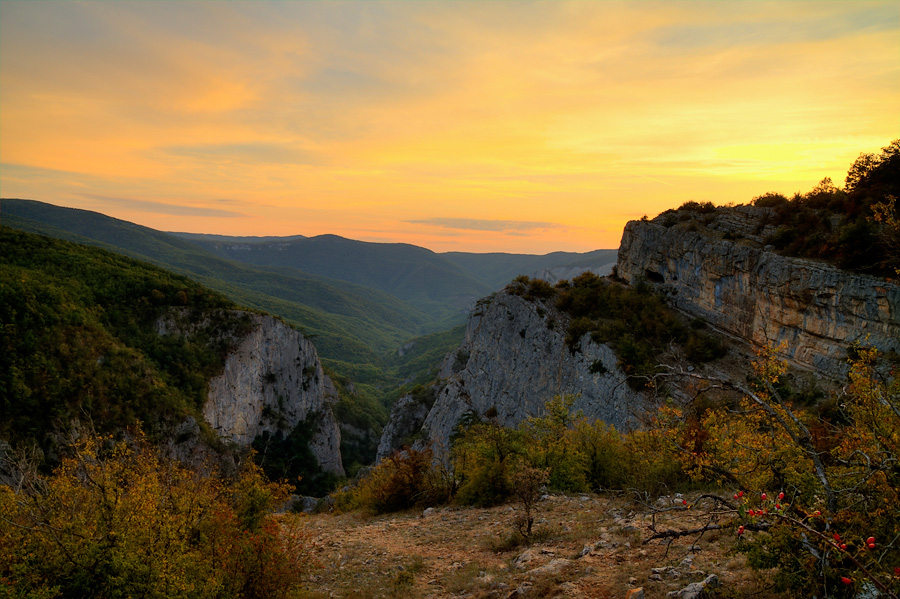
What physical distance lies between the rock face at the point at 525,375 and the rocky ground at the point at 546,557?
562 inches

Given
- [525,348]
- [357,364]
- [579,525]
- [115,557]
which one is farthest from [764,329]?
[357,364]

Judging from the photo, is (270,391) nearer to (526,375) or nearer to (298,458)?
(298,458)

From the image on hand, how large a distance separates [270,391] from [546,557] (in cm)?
7169

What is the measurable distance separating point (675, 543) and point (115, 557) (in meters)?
11.6

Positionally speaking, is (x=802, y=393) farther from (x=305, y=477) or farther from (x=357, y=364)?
(x=357, y=364)

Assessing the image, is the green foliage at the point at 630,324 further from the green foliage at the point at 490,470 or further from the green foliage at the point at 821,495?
the green foliage at the point at 821,495

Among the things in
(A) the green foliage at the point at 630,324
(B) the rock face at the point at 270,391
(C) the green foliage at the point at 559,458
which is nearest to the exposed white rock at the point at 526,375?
(A) the green foliage at the point at 630,324

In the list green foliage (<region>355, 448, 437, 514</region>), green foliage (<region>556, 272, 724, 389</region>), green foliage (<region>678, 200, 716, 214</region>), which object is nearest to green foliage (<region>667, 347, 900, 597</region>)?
green foliage (<region>355, 448, 437, 514</region>)

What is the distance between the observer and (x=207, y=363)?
59.3 meters

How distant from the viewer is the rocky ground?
8289 millimetres

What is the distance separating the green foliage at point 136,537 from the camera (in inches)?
297

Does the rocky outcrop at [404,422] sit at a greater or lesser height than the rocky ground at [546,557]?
lesser

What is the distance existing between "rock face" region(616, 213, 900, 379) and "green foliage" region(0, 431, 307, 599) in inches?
1011

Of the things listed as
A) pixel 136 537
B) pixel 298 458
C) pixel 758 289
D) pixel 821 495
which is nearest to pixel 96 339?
pixel 298 458
